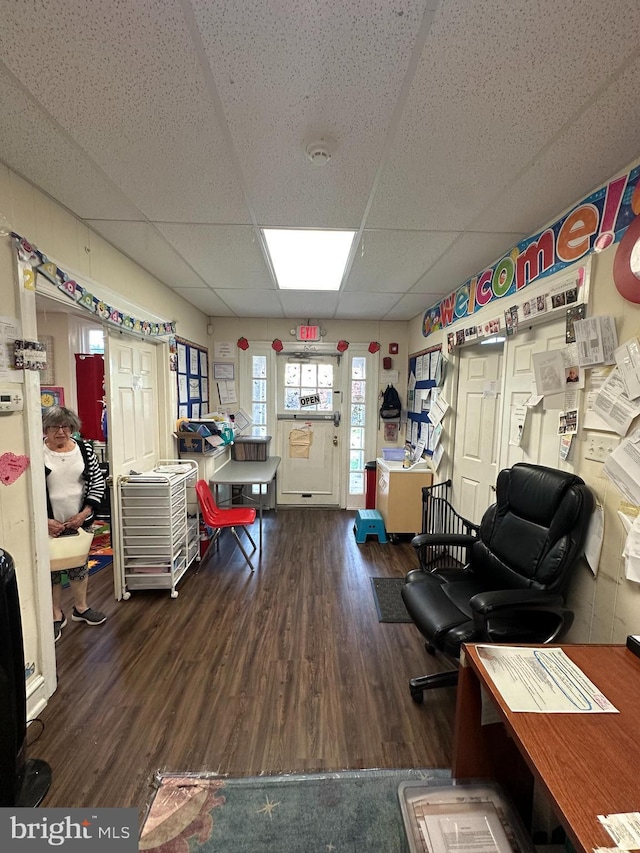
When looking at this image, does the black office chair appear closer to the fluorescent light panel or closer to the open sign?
the fluorescent light panel

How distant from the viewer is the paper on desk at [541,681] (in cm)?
95

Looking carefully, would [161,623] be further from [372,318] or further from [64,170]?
[372,318]

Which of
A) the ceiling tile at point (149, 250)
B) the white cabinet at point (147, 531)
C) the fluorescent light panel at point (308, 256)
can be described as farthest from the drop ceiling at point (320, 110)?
the white cabinet at point (147, 531)

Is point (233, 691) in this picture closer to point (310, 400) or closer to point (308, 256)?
point (308, 256)

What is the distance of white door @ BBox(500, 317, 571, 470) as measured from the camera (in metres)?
1.84

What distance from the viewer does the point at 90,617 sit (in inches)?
87.9

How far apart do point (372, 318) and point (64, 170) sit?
330cm

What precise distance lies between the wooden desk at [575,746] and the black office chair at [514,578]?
1.03 feet

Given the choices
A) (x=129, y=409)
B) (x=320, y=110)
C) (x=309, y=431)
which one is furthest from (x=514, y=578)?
(x=309, y=431)

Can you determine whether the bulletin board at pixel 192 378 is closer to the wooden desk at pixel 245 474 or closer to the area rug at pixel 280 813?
the wooden desk at pixel 245 474

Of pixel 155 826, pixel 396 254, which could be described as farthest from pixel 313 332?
pixel 155 826

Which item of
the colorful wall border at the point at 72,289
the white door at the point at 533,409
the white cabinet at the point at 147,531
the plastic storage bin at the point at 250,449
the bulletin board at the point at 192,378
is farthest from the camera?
the plastic storage bin at the point at 250,449

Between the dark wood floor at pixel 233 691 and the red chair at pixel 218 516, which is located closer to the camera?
the dark wood floor at pixel 233 691

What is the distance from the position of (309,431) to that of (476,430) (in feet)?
7.30
